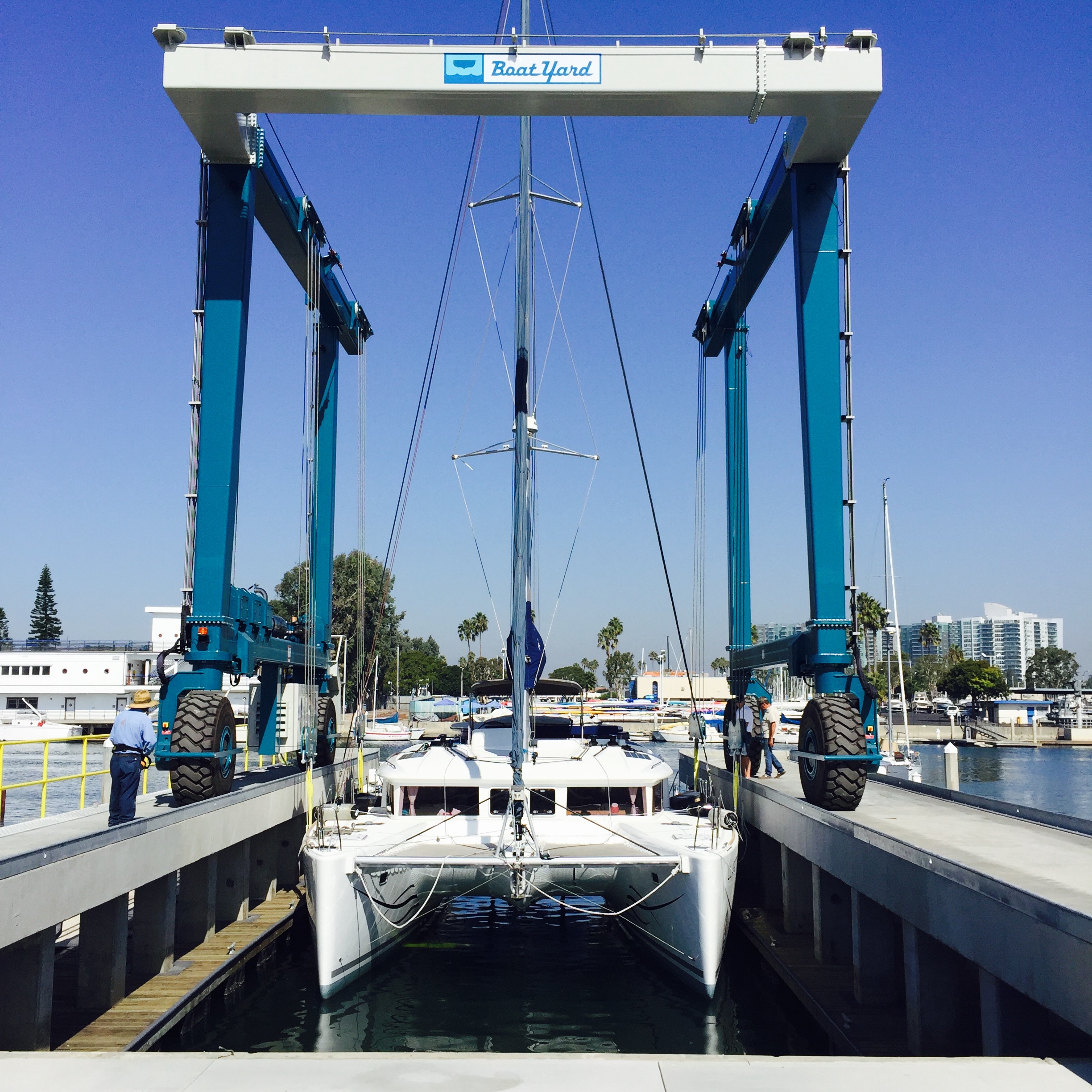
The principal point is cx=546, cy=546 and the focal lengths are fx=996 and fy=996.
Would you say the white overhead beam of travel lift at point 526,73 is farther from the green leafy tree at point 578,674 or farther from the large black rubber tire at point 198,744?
the green leafy tree at point 578,674

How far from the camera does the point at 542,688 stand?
16.9 metres

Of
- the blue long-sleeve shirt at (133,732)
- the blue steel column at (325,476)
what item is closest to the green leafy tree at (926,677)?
the blue steel column at (325,476)

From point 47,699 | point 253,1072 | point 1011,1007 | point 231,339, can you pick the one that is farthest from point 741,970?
point 47,699

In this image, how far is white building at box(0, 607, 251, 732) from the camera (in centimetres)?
6431

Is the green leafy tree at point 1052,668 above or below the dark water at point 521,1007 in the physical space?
above

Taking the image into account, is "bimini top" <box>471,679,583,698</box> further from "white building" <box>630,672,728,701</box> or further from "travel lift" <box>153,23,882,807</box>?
"white building" <box>630,672,728,701</box>

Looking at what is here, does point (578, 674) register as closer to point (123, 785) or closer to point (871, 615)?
point (871, 615)

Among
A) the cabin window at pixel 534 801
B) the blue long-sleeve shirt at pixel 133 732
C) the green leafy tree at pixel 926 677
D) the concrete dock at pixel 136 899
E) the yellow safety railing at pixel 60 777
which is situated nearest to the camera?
the concrete dock at pixel 136 899

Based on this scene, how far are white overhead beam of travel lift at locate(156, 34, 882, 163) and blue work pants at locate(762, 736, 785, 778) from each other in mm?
11137

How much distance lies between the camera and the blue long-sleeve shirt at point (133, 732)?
10.7m

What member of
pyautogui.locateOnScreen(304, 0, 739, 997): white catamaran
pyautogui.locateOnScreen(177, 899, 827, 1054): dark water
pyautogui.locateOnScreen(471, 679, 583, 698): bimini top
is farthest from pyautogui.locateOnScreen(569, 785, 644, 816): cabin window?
pyautogui.locateOnScreen(471, 679, 583, 698): bimini top

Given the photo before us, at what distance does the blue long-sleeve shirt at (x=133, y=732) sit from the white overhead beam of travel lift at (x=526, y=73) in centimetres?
799

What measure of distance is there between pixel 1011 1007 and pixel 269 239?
15.9m

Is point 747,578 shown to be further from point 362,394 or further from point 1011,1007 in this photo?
point 1011,1007
